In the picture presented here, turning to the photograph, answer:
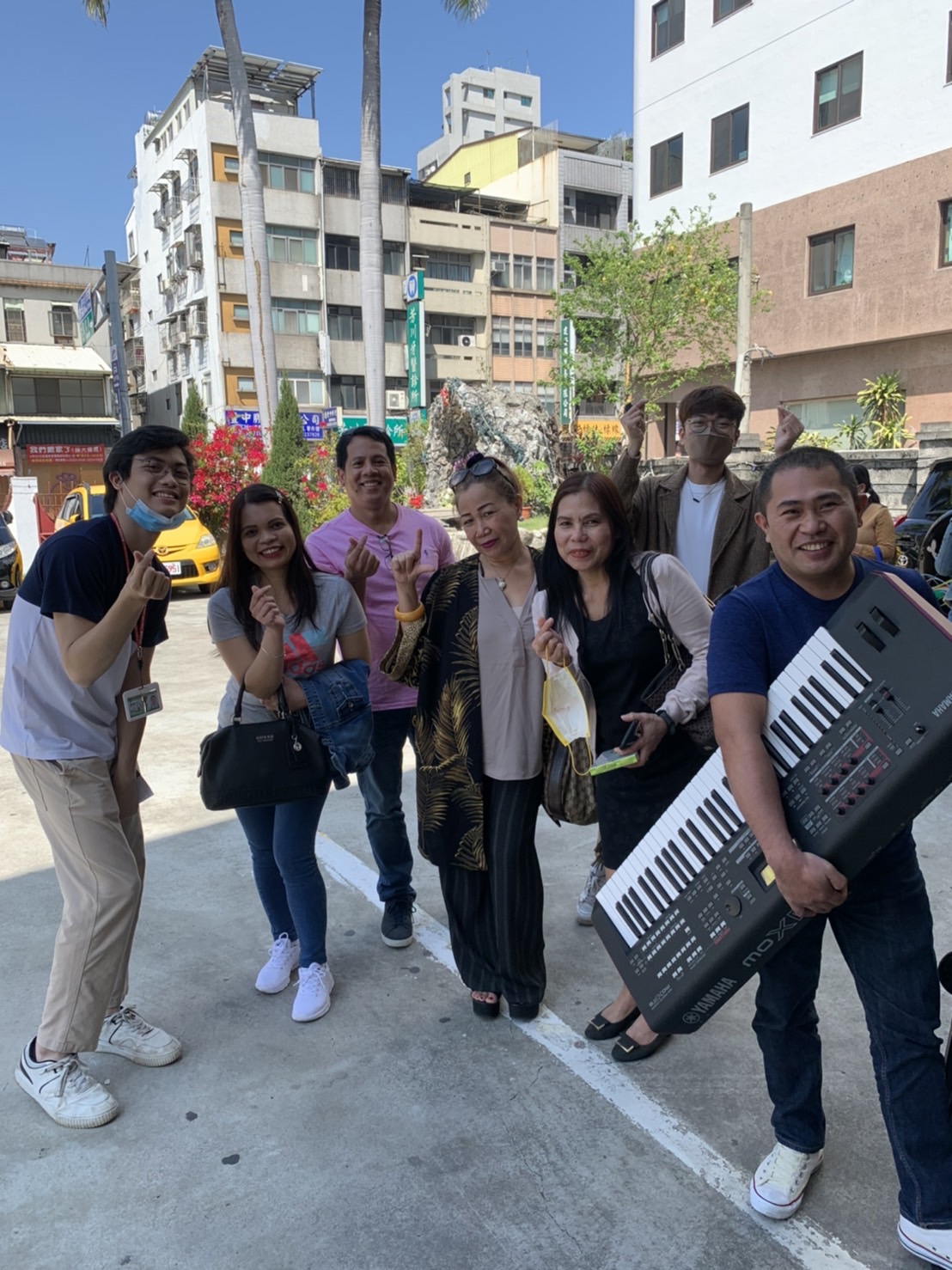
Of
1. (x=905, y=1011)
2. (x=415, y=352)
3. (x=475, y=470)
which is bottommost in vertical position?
(x=905, y=1011)

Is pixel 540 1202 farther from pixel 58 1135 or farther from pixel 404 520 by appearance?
pixel 404 520

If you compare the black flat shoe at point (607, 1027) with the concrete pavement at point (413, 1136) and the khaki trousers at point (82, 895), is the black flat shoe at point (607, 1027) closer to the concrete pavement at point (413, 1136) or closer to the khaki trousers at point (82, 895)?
the concrete pavement at point (413, 1136)

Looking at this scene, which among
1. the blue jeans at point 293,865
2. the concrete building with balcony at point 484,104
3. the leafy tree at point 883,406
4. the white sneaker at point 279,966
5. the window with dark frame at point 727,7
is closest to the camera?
the blue jeans at point 293,865

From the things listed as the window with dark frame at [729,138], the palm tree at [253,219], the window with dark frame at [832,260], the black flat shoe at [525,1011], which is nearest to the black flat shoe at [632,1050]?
the black flat shoe at [525,1011]

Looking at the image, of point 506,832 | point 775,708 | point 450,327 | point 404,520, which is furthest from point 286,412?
point 450,327

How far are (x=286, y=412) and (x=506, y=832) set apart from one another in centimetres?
1337

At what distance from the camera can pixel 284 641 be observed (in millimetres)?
2852

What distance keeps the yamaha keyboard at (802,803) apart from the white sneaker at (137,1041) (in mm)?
1512

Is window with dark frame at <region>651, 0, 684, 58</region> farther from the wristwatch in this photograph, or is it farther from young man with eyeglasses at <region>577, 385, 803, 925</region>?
the wristwatch

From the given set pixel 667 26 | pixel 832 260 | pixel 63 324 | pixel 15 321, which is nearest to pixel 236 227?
pixel 63 324

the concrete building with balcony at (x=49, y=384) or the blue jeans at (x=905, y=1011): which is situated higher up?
the concrete building with balcony at (x=49, y=384)

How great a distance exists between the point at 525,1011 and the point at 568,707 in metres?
1.07

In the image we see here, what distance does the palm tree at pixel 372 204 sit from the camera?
47.2ft

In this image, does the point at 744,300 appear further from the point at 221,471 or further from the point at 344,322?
the point at 344,322
